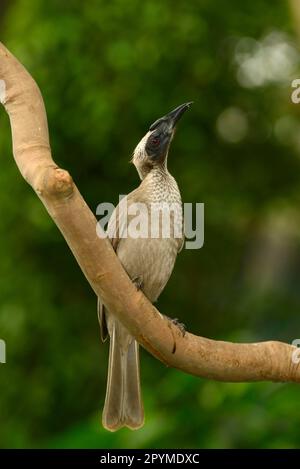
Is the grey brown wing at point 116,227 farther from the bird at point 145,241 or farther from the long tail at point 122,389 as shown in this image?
the long tail at point 122,389

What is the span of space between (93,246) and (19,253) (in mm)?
1990

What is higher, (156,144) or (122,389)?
(156,144)

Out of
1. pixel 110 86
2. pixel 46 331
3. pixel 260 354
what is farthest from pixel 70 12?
pixel 260 354

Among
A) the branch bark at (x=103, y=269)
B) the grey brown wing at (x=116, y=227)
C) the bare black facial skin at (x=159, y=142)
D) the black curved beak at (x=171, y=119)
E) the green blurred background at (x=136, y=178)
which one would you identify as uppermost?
the green blurred background at (x=136, y=178)

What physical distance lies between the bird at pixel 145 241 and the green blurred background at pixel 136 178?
888 mm

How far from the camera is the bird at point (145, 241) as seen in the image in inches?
83.7

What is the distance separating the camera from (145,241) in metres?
2.16

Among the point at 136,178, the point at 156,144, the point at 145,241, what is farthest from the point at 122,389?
the point at 136,178

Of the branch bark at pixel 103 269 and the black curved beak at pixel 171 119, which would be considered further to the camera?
the black curved beak at pixel 171 119

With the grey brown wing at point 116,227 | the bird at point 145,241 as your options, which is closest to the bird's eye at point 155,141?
the bird at point 145,241

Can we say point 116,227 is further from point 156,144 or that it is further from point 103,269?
point 103,269

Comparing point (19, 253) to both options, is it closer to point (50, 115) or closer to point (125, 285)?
point (50, 115)

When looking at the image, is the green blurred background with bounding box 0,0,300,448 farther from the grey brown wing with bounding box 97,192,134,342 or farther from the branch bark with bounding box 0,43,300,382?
the branch bark with bounding box 0,43,300,382

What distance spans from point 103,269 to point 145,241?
0.53 meters
